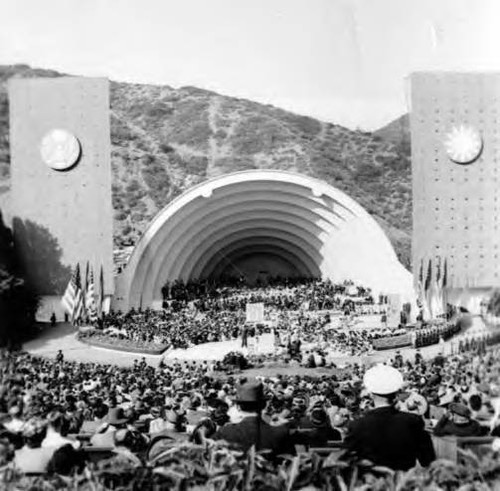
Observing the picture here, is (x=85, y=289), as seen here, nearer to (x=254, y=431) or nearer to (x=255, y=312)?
(x=255, y=312)

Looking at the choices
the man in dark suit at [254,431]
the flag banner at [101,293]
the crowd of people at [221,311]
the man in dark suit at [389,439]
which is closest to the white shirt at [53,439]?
the man in dark suit at [254,431]

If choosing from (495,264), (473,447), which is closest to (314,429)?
(473,447)

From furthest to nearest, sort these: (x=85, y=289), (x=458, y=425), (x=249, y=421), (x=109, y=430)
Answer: (x=85, y=289) < (x=109, y=430) < (x=458, y=425) < (x=249, y=421)

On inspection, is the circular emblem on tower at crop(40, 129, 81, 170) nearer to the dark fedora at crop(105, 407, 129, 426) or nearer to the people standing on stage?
the people standing on stage

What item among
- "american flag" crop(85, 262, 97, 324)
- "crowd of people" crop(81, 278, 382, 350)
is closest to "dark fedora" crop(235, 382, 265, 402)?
"crowd of people" crop(81, 278, 382, 350)

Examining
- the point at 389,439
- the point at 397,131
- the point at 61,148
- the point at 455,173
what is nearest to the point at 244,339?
the point at 455,173

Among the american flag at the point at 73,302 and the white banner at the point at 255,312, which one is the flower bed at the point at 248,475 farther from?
the white banner at the point at 255,312
